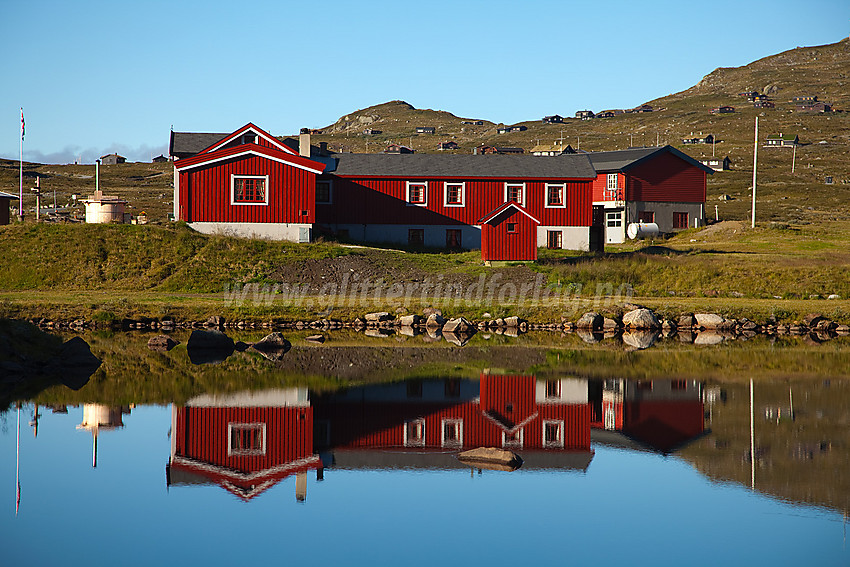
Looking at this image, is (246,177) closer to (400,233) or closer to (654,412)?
(400,233)

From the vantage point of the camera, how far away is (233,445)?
1789 cm

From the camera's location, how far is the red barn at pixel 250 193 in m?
48.3

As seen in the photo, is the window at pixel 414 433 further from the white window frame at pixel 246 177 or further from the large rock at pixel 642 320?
the white window frame at pixel 246 177

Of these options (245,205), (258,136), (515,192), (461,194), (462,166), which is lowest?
(245,205)

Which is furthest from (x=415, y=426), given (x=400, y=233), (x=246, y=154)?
(x=400, y=233)

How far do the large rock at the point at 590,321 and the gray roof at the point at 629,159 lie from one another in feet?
103

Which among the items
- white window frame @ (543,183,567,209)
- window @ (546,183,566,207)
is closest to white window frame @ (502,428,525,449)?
white window frame @ (543,183,567,209)

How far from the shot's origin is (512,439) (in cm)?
1858

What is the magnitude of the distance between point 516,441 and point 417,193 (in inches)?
1473

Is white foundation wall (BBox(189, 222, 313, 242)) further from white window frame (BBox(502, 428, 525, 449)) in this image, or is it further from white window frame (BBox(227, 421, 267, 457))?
white window frame (BBox(502, 428, 525, 449))

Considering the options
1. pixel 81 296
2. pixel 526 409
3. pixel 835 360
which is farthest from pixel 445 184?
pixel 526 409

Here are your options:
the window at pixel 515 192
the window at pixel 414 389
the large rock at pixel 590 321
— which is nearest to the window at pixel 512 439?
the window at pixel 414 389

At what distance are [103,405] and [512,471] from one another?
10.5m

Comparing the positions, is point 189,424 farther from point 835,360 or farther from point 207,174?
point 207,174
